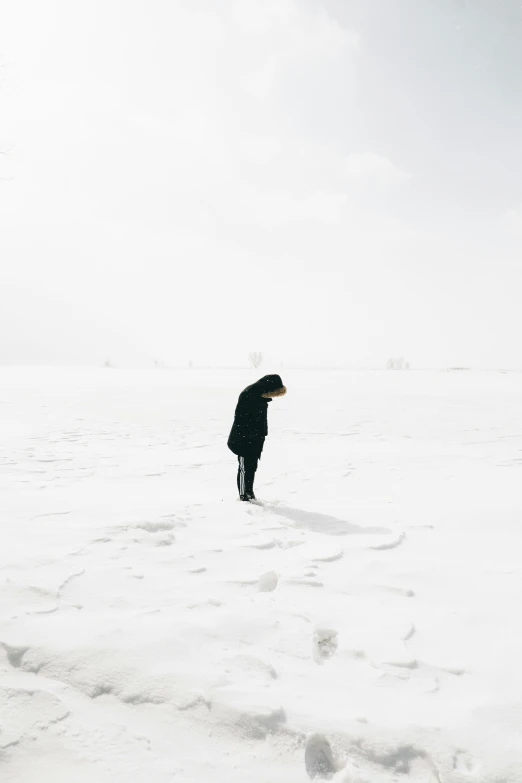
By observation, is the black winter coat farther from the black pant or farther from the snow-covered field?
the snow-covered field

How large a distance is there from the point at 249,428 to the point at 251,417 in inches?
5.9

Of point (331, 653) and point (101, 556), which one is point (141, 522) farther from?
point (331, 653)

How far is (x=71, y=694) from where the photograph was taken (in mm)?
2248

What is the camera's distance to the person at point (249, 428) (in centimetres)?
609

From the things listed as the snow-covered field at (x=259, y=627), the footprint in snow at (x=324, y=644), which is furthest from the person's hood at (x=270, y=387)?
the footprint in snow at (x=324, y=644)

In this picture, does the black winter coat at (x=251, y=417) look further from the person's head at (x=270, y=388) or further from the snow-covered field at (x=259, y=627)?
the snow-covered field at (x=259, y=627)

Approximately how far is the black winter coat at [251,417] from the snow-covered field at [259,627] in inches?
29.7

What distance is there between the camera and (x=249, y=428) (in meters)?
6.10

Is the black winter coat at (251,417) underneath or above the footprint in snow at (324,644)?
above

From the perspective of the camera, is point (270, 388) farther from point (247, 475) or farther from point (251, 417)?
point (247, 475)

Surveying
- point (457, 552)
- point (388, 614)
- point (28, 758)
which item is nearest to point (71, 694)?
point (28, 758)

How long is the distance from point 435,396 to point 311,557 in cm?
1730

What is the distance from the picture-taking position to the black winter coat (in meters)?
6.09

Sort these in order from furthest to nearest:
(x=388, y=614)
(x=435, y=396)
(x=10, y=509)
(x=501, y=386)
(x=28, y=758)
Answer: (x=501, y=386)
(x=435, y=396)
(x=10, y=509)
(x=388, y=614)
(x=28, y=758)
